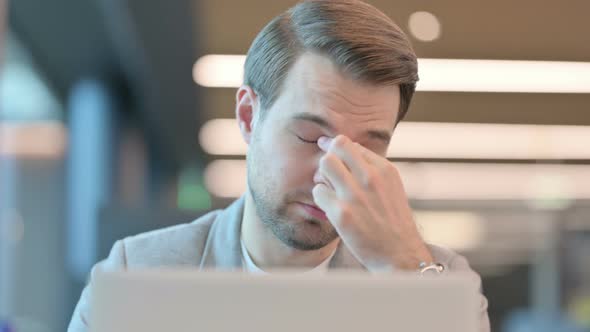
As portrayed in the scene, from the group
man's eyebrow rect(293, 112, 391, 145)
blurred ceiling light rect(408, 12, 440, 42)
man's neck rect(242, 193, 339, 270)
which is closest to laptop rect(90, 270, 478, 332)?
man's eyebrow rect(293, 112, 391, 145)

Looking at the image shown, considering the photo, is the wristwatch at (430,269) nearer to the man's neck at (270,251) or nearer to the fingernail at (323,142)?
the fingernail at (323,142)

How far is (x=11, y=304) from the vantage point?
7.21 m

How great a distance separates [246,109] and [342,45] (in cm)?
27

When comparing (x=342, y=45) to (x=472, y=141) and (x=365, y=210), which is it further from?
(x=472, y=141)

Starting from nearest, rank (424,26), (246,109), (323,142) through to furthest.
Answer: (323,142) < (246,109) < (424,26)

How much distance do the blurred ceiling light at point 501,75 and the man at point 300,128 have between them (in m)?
1.17

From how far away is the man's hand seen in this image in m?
1.10

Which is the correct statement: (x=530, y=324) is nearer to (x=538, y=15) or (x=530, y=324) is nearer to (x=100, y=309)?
(x=538, y=15)

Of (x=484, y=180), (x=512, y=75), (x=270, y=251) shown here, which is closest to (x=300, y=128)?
(x=270, y=251)

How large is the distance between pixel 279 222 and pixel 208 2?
2.82 meters

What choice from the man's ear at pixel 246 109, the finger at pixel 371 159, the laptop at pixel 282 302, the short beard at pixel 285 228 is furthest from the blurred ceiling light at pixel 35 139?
the laptop at pixel 282 302

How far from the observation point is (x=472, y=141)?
6492 mm

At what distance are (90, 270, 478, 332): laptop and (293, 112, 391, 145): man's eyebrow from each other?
84 cm

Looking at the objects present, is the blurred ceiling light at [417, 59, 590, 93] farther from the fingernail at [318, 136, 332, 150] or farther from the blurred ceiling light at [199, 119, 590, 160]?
the fingernail at [318, 136, 332, 150]
